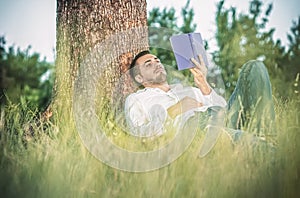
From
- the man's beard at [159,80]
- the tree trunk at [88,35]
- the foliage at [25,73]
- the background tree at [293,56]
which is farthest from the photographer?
the background tree at [293,56]

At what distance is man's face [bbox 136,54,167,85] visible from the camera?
2736mm

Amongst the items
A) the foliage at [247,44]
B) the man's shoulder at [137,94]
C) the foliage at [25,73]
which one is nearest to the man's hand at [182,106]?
the man's shoulder at [137,94]

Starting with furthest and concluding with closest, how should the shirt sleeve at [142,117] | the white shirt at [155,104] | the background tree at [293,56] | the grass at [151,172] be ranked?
the background tree at [293,56] → the white shirt at [155,104] → the shirt sleeve at [142,117] → the grass at [151,172]

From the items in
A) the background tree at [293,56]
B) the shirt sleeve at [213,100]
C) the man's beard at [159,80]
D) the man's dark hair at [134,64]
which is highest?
the background tree at [293,56]

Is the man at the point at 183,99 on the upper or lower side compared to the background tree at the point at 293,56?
lower

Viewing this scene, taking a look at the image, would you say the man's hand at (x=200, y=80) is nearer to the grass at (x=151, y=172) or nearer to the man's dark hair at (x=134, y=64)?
the man's dark hair at (x=134, y=64)

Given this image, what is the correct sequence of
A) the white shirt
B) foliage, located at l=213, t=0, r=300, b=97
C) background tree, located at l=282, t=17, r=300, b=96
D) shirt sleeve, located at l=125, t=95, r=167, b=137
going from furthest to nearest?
background tree, located at l=282, t=17, r=300, b=96, foliage, located at l=213, t=0, r=300, b=97, the white shirt, shirt sleeve, located at l=125, t=95, r=167, b=137

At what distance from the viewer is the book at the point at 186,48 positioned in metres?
2.71

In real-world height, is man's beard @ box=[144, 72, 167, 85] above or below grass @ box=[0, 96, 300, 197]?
above

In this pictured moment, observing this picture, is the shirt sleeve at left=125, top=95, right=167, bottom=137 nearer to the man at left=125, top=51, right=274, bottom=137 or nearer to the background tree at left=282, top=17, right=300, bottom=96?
the man at left=125, top=51, right=274, bottom=137

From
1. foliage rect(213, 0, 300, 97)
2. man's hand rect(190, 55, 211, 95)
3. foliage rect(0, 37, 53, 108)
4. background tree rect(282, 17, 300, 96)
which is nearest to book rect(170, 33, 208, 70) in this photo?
man's hand rect(190, 55, 211, 95)

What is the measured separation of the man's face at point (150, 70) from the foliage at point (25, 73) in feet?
2.44

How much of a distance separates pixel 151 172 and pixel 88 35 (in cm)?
101

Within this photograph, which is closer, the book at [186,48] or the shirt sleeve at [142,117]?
the shirt sleeve at [142,117]
